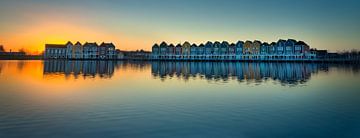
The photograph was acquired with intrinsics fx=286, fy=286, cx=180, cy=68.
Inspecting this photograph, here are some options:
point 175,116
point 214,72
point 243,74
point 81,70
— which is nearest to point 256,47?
point 214,72

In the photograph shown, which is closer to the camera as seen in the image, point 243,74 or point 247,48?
point 243,74

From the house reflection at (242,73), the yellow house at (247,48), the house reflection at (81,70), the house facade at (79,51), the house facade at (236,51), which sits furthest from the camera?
the house facade at (79,51)

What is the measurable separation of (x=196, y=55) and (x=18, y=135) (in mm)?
105047

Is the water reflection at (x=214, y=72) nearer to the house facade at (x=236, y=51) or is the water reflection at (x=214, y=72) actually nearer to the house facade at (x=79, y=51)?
the house facade at (x=236, y=51)

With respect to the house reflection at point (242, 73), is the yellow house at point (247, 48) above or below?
above

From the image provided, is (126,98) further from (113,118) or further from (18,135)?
(18,135)

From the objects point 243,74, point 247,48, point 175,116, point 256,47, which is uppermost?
point 256,47

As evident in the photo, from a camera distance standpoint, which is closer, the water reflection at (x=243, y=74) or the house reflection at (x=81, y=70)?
the water reflection at (x=243, y=74)

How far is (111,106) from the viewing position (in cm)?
1269

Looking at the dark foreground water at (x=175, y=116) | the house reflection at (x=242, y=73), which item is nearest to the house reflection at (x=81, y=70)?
the house reflection at (x=242, y=73)

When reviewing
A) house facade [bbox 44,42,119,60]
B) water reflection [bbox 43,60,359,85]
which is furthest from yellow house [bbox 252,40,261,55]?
house facade [bbox 44,42,119,60]

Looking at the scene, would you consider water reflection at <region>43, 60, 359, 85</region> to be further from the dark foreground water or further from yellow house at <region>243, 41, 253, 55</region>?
yellow house at <region>243, 41, 253, 55</region>

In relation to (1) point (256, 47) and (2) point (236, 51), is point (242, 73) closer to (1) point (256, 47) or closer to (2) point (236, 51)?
(1) point (256, 47)

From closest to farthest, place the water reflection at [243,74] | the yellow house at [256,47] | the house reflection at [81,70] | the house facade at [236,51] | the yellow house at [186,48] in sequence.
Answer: the water reflection at [243,74] → the house reflection at [81,70] → the house facade at [236,51] → the yellow house at [256,47] → the yellow house at [186,48]
